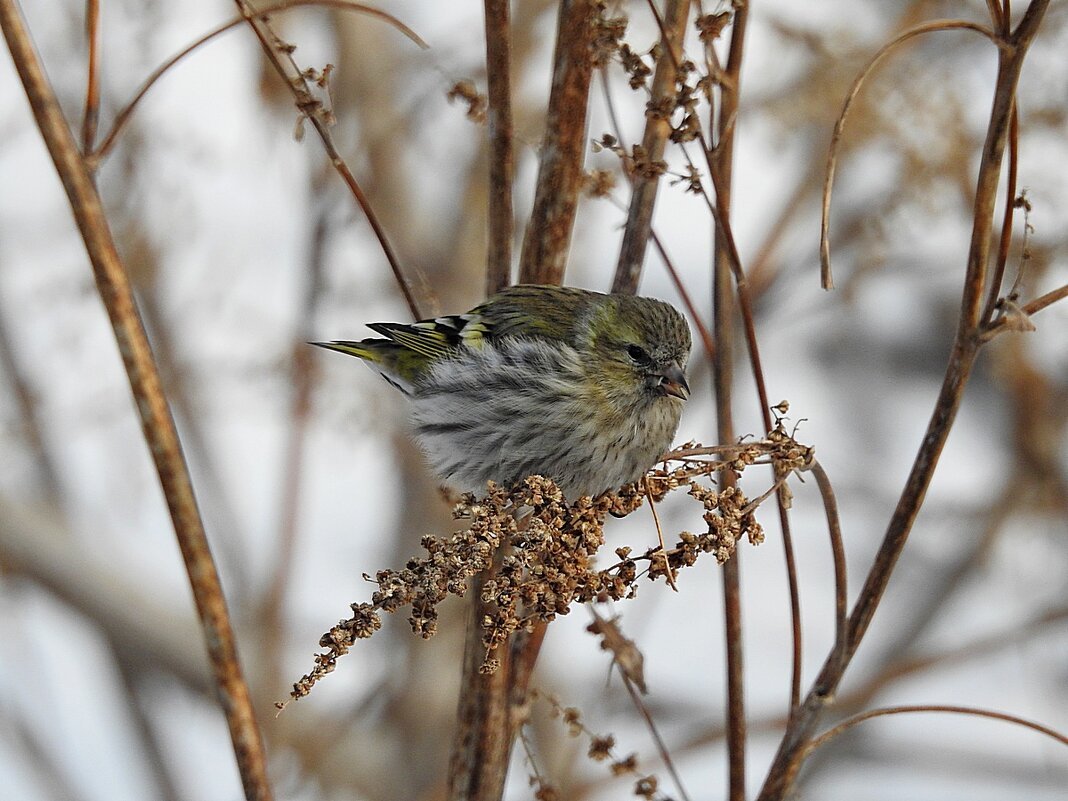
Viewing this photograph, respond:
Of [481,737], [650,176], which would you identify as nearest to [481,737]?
[481,737]

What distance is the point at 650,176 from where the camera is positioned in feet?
4.75

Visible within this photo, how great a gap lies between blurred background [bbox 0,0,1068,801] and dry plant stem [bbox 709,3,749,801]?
108 centimetres

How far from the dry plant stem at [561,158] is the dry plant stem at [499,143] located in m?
0.03

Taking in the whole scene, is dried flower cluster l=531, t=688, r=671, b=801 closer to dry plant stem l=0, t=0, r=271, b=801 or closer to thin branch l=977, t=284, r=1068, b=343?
dry plant stem l=0, t=0, r=271, b=801

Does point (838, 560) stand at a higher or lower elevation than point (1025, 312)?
lower

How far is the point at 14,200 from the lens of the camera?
5.38 m

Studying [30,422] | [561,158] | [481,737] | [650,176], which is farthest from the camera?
[30,422]

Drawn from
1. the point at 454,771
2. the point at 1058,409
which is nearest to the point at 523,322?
the point at 454,771

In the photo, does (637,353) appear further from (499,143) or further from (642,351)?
(499,143)

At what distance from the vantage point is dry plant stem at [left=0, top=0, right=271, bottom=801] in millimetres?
1387

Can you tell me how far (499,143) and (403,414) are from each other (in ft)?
7.21

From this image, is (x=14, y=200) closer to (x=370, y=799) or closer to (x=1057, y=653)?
(x=370, y=799)

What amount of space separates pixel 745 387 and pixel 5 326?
10.3ft

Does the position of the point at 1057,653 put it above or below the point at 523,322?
above
